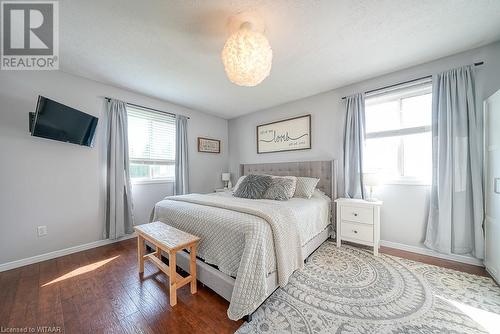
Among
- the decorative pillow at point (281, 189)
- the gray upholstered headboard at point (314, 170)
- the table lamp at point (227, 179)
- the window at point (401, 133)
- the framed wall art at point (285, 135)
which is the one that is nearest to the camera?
the window at point (401, 133)

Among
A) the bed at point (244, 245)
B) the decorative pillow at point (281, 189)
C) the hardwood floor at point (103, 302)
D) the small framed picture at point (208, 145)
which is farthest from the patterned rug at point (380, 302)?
the small framed picture at point (208, 145)

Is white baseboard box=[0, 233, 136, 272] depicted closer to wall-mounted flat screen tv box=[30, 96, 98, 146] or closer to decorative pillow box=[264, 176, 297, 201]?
wall-mounted flat screen tv box=[30, 96, 98, 146]

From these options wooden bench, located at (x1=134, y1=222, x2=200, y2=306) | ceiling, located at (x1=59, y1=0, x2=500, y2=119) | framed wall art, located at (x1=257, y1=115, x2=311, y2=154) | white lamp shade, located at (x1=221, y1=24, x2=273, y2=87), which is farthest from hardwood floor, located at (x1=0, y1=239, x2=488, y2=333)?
ceiling, located at (x1=59, y1=0, x2=500, y2=119)

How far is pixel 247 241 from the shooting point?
137 cm

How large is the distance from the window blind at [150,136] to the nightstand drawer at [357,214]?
3.17 meters

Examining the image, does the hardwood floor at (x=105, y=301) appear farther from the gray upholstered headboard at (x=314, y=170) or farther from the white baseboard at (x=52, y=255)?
the gray upholstered headboard at (x=314, y=170)

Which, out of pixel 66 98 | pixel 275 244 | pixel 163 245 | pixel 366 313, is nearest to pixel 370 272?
pixel 366 313

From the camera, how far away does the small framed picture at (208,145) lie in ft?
13.2

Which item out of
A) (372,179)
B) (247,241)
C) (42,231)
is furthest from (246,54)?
(42,231)

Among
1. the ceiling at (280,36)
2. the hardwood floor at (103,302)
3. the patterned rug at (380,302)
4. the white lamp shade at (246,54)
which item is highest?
the ceiling at (280,36)

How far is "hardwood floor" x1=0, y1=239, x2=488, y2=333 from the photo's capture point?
133 centimetres

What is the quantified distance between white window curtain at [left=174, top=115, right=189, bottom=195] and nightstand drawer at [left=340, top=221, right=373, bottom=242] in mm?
2869

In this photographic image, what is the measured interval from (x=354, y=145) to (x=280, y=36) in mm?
1888

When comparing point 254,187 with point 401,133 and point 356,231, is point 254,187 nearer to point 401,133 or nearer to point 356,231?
point 356,231
